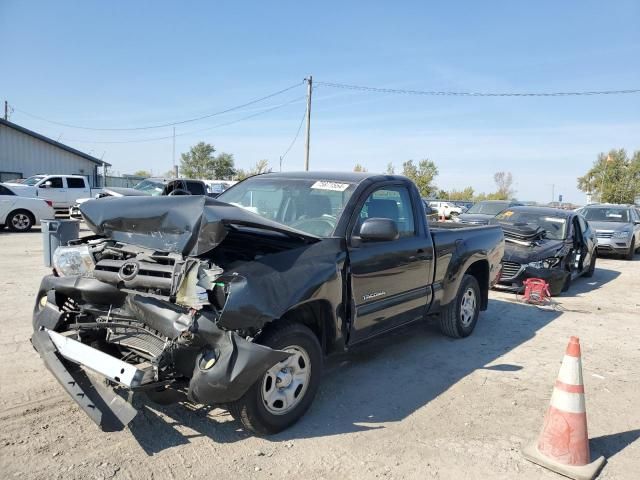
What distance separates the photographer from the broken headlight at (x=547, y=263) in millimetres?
8586

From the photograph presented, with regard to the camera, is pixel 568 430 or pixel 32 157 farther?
pixel 32 157

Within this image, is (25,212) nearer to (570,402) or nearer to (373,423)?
(373,423)

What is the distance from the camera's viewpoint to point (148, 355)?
10.6 feet

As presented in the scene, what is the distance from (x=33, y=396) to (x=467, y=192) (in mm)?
72191

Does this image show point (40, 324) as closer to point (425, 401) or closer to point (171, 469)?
point (171, 469)

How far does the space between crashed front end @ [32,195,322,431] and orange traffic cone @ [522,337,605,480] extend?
189cm

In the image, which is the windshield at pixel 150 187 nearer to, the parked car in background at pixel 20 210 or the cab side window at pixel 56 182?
the parked car in background at pixel 20 210

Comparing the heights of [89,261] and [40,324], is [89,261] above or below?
above

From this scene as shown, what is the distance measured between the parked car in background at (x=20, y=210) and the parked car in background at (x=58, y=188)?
1689mm

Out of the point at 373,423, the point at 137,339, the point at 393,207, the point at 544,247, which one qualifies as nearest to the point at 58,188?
the point at 544,247

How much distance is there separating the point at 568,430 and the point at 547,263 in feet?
19.9

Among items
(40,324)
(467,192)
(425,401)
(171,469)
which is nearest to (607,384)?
(425,401)

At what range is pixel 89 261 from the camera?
3732mm

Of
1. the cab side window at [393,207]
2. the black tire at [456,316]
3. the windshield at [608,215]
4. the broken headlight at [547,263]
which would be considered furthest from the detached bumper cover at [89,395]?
the windshield at [608,215]
